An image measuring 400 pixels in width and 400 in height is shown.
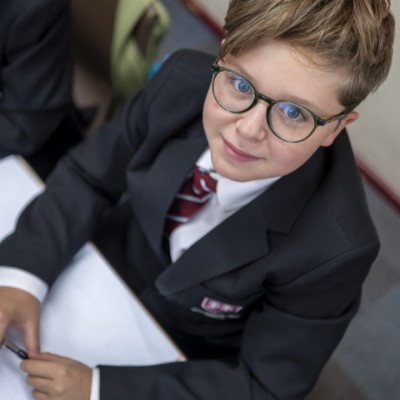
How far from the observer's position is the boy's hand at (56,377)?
35.1 inches

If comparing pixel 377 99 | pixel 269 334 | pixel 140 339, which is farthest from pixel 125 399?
pixel 377 99

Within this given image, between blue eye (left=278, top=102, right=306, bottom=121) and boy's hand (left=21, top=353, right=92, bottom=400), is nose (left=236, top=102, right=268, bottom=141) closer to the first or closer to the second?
blue eye (left=278, top=102, right=306, bottom=121)

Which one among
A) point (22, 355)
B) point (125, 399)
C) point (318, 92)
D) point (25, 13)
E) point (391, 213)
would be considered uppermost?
point (25, 13)

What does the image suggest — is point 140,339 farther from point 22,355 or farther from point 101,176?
point 101,176

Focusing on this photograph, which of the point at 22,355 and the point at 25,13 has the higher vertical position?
the point at 25,13

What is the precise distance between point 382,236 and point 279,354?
1.15m

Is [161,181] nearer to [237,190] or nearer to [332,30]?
[237,190]

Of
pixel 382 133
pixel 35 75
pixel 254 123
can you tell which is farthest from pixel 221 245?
pixel 382 133

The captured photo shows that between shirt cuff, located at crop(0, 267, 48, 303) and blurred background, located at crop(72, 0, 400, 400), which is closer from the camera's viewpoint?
shirt cuff, located at crop(0, 267, 48, 303)

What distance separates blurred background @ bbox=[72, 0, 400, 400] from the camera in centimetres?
163

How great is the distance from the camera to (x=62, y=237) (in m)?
1.09

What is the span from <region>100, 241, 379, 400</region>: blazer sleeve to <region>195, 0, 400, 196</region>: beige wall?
983mm

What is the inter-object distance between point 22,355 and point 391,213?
1.51 metres

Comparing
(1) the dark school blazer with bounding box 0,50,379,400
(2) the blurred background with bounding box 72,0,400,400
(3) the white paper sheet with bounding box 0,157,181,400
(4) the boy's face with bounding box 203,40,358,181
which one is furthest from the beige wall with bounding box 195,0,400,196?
(3) the white paper sheet with bounding box 0,157,181,400
